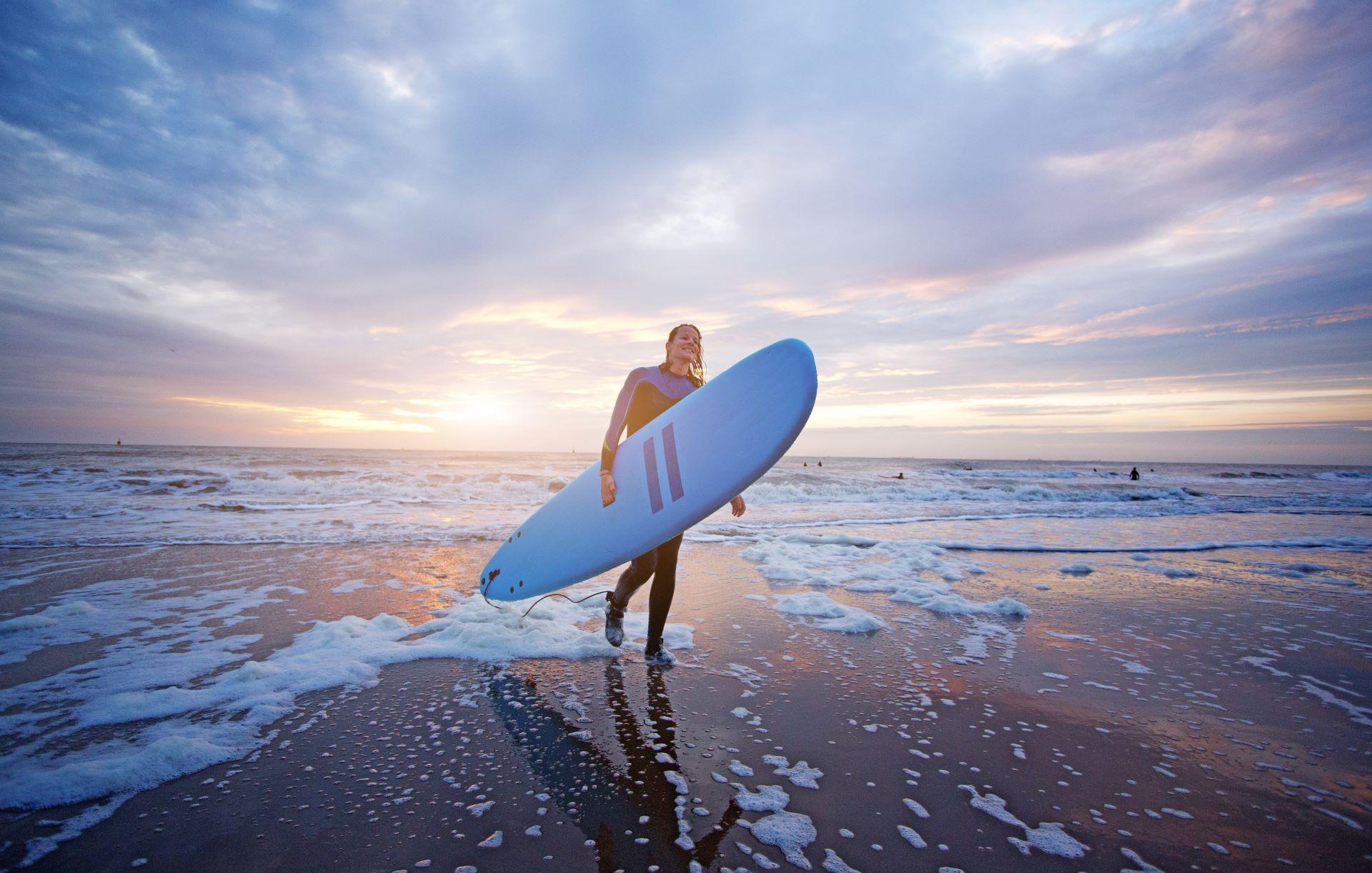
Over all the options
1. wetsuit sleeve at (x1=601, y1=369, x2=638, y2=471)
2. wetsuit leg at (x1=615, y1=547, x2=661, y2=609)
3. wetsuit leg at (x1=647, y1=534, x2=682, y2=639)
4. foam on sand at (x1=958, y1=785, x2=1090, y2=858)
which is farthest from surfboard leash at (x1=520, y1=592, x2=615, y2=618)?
foam on sand at (x1=958, y1=785, x2=1090, y2=858)

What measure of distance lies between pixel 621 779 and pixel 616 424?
1.87 m

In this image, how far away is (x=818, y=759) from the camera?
209 centimetres

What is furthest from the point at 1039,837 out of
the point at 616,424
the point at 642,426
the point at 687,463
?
the point at 642,426

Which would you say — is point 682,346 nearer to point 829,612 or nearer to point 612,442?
point 612,442

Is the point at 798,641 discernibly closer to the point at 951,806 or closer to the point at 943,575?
the point at 951,806

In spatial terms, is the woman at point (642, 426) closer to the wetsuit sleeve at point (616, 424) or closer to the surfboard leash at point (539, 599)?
the wetsuit sleeve at point (616, 424)

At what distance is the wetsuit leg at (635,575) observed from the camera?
3227 mm

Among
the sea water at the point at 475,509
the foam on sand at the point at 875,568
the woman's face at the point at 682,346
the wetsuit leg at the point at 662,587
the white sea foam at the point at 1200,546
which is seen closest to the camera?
the wetsuit leg at the point at 662,587

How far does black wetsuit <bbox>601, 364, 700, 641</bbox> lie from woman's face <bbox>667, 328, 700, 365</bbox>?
11 cm

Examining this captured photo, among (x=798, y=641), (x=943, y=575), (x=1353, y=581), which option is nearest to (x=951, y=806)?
(x=798, y=641)

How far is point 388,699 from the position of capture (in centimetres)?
260

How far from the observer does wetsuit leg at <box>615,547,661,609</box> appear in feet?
Answer: 10.6

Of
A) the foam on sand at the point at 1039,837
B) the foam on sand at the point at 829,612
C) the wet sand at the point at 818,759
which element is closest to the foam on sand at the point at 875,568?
the wet sand at the point at 818,759

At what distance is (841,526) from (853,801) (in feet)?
26.7
